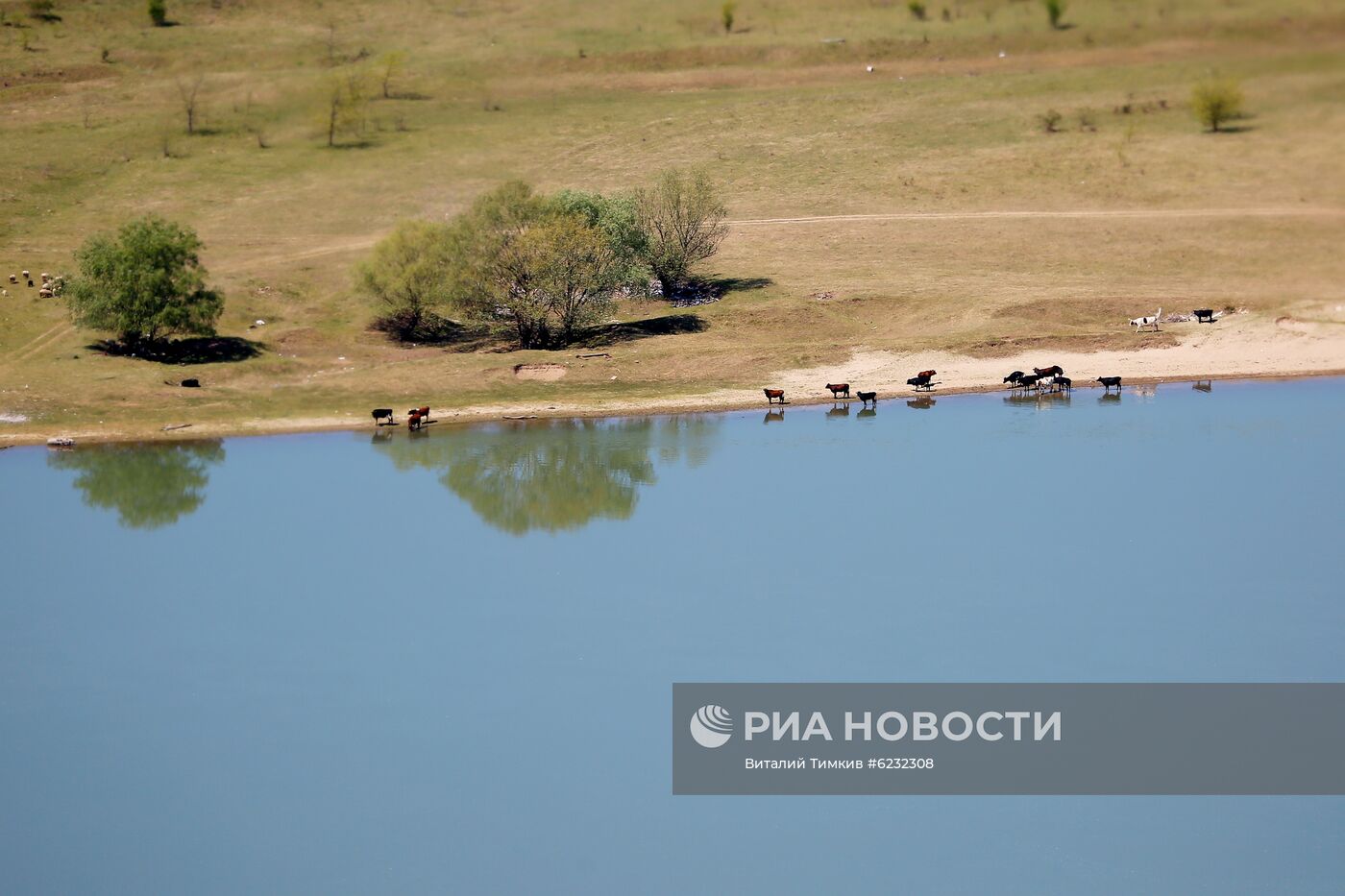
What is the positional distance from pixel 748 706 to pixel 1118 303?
33.9m

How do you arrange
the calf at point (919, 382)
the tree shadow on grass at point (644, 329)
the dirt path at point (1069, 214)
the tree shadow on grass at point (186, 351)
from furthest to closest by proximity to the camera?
the dirt path at point (1069, 214)
the tree shadow on grass at point (644, 329)
the tree shadow on grass at point (186, 351)
the calf at point (919, 382)

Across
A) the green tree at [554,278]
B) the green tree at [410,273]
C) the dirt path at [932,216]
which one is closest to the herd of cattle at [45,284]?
the dirt path at [932,216]

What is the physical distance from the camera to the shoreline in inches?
1865

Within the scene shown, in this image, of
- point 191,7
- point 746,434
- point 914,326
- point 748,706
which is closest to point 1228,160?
point 914,326

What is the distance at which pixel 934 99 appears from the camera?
85750 millimetres

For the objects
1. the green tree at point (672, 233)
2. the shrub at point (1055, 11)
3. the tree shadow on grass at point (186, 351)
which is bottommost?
the tree shadow on grass at point (186, 351)

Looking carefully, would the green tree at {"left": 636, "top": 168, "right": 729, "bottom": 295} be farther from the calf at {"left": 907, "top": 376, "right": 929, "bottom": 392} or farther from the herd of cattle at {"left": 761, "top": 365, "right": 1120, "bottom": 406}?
the calf at {"left": 907, "top": 376, "right": 929, "bottom": 392}

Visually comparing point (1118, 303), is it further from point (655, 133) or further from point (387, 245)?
point (655, 133)

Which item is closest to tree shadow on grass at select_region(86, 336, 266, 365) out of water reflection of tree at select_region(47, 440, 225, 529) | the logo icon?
water reflection of tree at select_region(47, 440, 225, 529)

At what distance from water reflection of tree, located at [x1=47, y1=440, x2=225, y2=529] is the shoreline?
65cm

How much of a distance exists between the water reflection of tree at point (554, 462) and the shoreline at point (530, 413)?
794 millimetres

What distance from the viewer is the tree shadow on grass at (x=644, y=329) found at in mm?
56925

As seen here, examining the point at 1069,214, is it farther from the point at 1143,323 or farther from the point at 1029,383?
the point at 1029,383

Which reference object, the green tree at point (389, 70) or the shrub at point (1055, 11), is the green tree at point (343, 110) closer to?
the green tree at point (389, 70)
